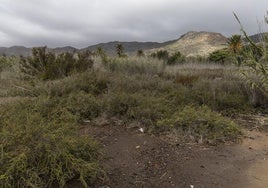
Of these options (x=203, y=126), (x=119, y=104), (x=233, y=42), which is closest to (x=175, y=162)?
(x=203, y=126)

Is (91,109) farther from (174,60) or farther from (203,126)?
(174,60)

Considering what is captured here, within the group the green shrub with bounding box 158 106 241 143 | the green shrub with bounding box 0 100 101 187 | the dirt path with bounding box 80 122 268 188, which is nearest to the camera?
the green shrub with bounding box 0 100 101 187

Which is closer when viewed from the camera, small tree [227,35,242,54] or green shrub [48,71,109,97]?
small tree [227,35,242,54]

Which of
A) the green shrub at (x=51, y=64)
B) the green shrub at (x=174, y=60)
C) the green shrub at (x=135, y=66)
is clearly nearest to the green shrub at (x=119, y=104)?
the green shrub at (x=51, y=64)

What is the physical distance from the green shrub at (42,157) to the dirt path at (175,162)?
20.2 inches

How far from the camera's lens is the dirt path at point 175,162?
442 cm

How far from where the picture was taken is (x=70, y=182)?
389 centimetres

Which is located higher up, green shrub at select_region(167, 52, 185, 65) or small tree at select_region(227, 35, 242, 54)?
small tree at select_region(227, 35, 242, 54)

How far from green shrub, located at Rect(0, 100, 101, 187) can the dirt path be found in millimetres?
512

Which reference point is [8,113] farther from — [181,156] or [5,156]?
[181,156]

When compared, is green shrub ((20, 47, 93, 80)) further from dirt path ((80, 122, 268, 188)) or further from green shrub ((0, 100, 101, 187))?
green shrub ((0, 100, 101, 187))

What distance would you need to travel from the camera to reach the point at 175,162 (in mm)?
5023

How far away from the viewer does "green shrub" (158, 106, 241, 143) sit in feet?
20.0

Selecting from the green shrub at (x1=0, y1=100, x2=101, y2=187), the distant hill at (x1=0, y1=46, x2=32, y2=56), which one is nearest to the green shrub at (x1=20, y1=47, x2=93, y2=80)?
the distant hill at (x1=0, y1=46, x2=32, y2=56)
